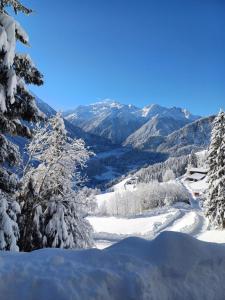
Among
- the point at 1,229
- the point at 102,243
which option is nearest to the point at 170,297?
the point at 1,229

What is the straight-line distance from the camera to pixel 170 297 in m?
5.46

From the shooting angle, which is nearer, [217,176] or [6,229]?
[6,229]

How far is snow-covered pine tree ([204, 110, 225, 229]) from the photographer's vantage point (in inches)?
1389

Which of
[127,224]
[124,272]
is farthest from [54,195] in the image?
[127,224]

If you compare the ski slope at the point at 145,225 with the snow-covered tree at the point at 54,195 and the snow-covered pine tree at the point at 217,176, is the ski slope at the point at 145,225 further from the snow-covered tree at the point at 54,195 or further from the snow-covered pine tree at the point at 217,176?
the snow-covered tree at the point at 54,195

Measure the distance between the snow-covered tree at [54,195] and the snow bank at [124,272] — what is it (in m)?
11.3

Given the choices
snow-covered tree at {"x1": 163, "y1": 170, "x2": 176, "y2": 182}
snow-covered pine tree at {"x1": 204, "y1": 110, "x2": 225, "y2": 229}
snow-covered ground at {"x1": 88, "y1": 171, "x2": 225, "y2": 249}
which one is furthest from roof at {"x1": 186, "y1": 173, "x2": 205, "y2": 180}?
snow-covered pine tree at {"x1": 204, "y1": 110, "x2": 225, "y2": 229}

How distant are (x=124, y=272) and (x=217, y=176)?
105ft

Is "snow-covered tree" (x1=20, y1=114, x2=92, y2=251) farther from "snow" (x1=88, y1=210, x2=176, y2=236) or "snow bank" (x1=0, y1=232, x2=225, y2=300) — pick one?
"snow" (x1=88, y1=210, x2=176, y2=236)

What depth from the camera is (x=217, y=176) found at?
36.0 metres

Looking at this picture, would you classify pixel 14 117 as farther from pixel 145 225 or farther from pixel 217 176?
pixel 145 225

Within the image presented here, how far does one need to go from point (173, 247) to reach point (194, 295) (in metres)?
0.81

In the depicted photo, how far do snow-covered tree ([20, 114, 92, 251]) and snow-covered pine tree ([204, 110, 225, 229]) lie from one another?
18515 millimetres

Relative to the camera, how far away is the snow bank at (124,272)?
206 inches
